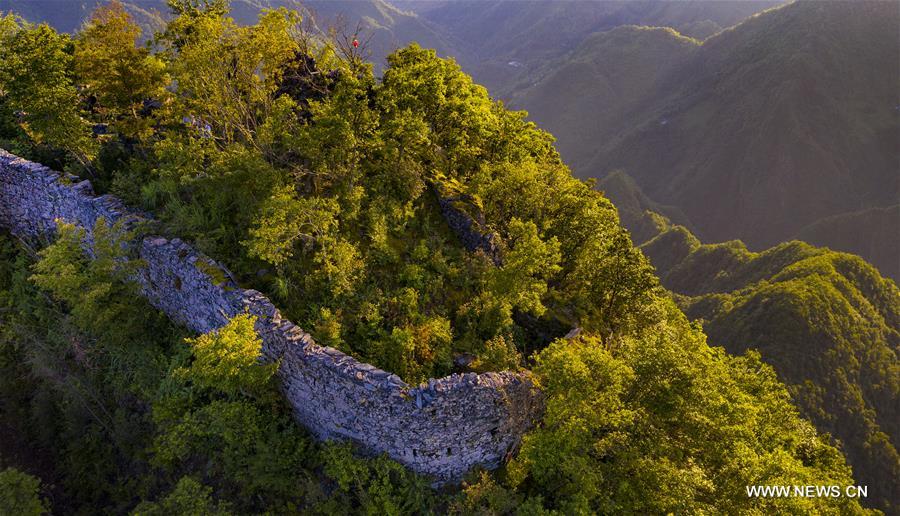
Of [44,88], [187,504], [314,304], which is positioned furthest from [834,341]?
[44,88]

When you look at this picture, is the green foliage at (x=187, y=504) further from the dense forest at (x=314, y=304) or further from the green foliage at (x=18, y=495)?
the green foliage at (x=18, y=495)

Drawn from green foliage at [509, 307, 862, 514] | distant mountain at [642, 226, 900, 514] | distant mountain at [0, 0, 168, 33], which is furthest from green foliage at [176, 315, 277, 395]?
distant mountain at [0, 0, 168, 33]

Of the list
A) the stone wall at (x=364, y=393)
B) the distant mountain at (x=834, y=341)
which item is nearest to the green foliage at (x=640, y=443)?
the stone wall at (x=364, y=393)

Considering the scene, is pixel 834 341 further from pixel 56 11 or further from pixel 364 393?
pixel 56 11

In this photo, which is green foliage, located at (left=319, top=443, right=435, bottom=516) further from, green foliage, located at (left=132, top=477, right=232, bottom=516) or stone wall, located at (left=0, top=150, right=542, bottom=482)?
green foliage, located at (left=132, top=477, right=232, bottom=516)

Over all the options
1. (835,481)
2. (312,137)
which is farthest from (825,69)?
(312,137)

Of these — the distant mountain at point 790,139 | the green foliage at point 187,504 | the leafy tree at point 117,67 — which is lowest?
the green foliage at point 187,504
